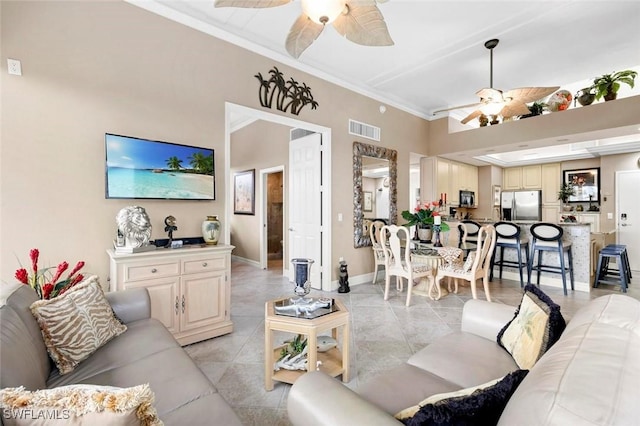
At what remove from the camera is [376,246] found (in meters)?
4.79

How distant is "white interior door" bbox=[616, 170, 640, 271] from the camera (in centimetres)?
594

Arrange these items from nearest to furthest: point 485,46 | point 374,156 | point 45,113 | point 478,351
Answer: point 478,351
point 45,113
point 485,46
point 374,156

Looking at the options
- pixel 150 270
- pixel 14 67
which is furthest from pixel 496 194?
pixel 14 67

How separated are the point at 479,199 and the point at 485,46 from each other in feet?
17.1

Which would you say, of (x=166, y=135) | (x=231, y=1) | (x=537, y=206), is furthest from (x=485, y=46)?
(x=537, y=206)

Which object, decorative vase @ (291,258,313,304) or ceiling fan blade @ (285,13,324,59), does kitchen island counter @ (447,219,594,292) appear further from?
ceiling fan blade @ (285,13,324,59)

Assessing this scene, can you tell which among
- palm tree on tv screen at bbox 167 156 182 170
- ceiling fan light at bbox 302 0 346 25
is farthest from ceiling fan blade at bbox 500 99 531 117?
palm tree on tv screen at bbox 167 156 182 170

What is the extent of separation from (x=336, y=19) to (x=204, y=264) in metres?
2.36

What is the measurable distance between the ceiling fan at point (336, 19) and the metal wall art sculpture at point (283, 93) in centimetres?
140

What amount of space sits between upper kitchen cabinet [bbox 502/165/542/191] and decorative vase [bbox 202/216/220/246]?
27.7ft

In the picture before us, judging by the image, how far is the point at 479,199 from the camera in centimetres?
796

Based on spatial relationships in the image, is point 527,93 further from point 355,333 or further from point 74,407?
point 74,407

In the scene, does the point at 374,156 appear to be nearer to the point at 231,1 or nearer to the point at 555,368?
the point at 231,1

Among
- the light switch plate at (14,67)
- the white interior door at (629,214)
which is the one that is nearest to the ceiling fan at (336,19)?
the light switch plate at (14,67)
